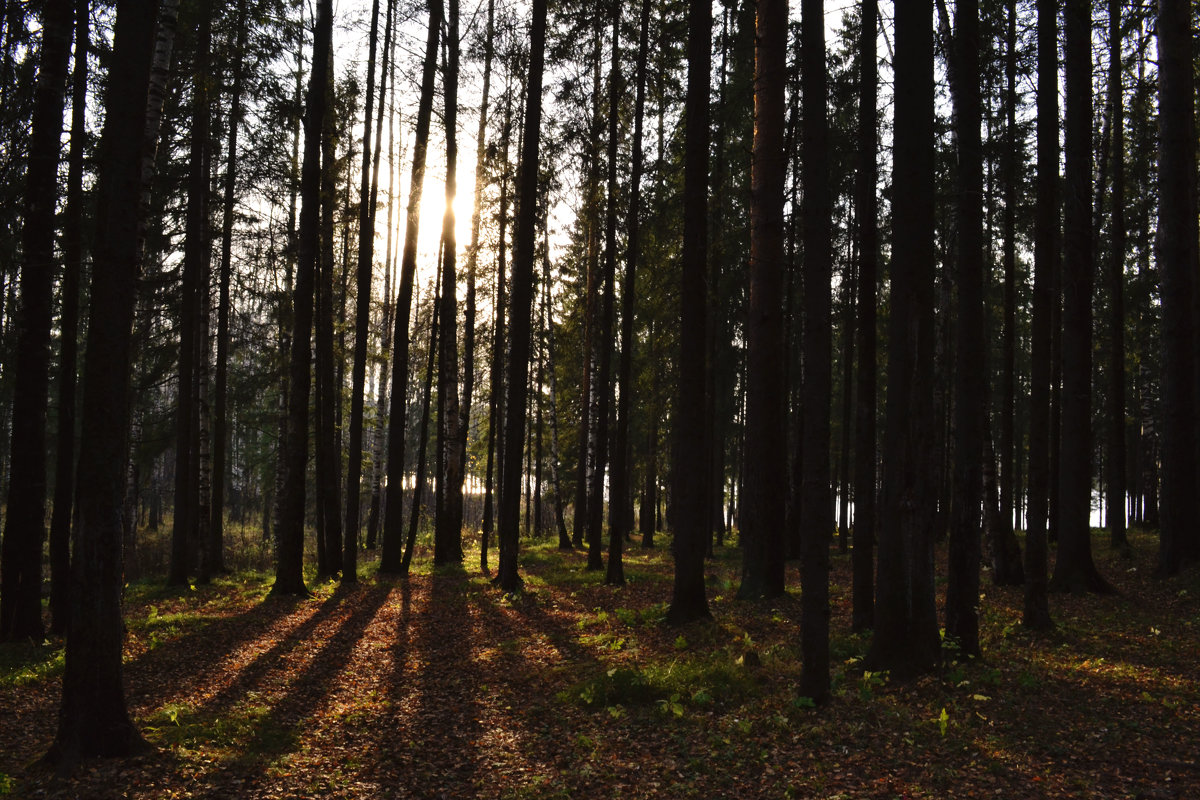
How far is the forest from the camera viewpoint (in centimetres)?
602

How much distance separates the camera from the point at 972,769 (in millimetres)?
5750

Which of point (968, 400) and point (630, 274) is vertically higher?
point (630, 274)

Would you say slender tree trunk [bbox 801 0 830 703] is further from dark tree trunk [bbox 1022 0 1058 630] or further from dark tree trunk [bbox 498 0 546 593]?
dark tree trunk [bbox 498 0 546 593]

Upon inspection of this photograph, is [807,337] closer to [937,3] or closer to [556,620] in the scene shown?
[937,3]

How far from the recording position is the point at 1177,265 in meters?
13.3

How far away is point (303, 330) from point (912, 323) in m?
11.4

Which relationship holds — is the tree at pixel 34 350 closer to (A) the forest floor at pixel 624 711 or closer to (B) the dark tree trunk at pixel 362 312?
(A) the forest floor at pixel 624 711

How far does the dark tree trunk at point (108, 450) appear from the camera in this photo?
5.69 metres

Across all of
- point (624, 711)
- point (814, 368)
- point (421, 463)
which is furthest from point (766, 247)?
point (421, 463)

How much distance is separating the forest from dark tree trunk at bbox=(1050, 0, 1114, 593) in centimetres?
8

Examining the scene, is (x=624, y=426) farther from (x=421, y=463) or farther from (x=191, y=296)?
(x=191, y=296)

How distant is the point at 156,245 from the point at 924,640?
774 inches

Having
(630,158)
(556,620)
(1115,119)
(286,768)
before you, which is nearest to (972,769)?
(286,768)

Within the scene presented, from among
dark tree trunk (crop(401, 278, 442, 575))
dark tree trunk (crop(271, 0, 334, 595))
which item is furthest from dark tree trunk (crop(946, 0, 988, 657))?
dark tree trunk (crop(401, 278, 442, 575))
